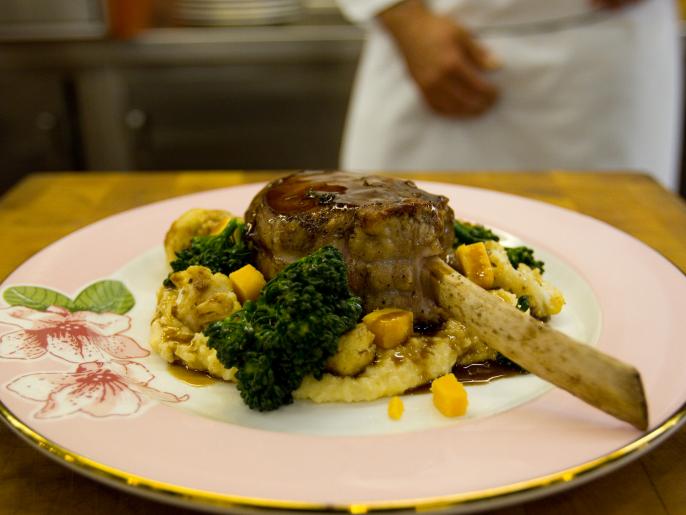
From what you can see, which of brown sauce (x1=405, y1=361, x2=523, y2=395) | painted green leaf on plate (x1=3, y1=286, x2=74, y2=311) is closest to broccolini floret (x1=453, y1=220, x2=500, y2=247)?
brown sauce (x1=405, y1=361, x2=523, y2=395)

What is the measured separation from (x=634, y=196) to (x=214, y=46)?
10.6 feet

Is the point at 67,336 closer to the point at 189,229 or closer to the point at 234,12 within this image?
the point at 189,229

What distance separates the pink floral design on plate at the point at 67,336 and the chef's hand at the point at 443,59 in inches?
94.6

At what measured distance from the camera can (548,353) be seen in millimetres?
1606

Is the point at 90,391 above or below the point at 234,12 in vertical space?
below

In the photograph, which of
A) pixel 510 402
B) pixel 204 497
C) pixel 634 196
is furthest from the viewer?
pixel 634 196

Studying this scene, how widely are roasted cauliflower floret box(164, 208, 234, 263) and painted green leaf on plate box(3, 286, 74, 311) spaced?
44cm

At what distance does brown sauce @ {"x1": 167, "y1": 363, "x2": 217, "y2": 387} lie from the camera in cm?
183

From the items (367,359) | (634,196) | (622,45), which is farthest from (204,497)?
(622,45)

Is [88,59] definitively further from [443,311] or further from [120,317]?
[443,311]

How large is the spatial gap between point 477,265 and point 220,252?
0.79 metres

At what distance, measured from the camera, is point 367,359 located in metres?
1.80

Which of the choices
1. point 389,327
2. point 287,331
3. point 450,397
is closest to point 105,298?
point 287,331

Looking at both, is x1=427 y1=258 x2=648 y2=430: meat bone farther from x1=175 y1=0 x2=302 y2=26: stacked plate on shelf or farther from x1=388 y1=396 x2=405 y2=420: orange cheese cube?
x1=175 y1=0 x2=302 y2=26: stacked plate on shelf
